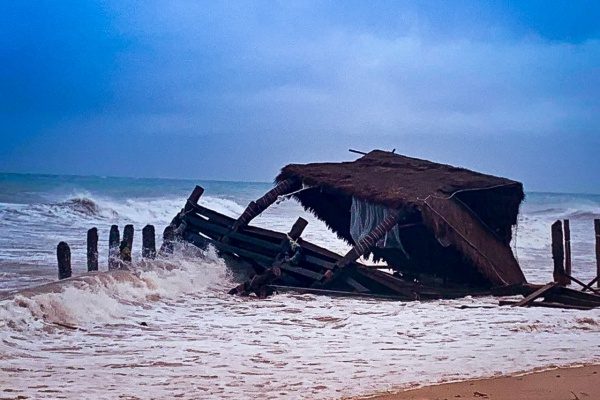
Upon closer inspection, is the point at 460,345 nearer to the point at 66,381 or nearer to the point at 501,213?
the point at 66,381

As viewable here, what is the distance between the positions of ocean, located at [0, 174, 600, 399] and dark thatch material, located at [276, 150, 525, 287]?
1120 mm

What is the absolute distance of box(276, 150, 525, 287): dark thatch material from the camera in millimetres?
11461

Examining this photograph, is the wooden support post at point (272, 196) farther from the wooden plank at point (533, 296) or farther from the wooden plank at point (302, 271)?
the wooden plank at point (533, 296)

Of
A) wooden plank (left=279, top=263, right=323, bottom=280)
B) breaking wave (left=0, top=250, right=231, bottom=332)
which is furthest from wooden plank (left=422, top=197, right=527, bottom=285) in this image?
breaking wave (left=0, top=250, right=231, bottom=332)

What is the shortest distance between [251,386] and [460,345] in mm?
2767

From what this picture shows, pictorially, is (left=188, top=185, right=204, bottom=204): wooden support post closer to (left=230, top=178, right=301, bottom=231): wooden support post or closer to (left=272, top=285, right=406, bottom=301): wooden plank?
(left=230, top=178, right=301, bottom=231): wooden support post

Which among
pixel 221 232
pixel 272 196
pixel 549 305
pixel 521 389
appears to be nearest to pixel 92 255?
pixel 221 232

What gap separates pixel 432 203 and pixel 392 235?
1269mm

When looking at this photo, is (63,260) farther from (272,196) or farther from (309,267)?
(309,267)

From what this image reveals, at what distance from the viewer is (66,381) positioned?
5.73m

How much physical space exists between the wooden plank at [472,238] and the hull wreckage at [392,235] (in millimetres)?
23

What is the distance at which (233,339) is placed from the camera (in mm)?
7895

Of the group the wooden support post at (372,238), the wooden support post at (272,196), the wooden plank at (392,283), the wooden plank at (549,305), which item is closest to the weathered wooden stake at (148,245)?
the wooden support post at (272,196)

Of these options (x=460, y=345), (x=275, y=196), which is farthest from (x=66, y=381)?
(x=275, y=196)
